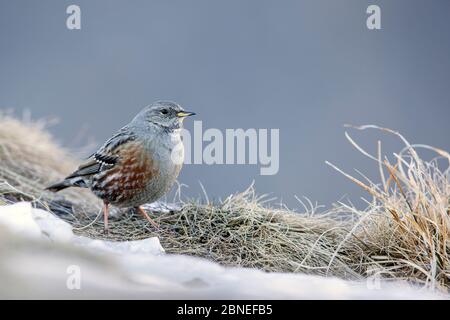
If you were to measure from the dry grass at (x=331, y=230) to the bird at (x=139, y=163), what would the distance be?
177 mm

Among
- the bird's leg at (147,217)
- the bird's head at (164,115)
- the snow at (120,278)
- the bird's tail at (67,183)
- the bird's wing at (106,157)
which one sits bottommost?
the snow at (120,278)

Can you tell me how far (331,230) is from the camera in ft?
12.6

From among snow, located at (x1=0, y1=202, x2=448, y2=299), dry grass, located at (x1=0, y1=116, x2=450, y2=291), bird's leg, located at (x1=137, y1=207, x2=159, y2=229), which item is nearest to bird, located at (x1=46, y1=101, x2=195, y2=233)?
bird's leg, located at (x1=137, y1=207, x2=159, y2=229)

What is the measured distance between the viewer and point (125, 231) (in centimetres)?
409

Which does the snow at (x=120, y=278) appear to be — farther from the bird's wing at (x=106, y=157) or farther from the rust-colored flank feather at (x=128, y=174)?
the bird's wing at (x=106, y=157)

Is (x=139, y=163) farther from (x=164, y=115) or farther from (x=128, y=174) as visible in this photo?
(x=164, y=115)

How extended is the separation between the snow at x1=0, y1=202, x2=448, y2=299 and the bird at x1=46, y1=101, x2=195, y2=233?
59.0 inches

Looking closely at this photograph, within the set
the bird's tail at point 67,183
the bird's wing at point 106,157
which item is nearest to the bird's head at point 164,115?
the bird's wing at point 106,157

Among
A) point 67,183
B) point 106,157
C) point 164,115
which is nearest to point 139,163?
point 106,157

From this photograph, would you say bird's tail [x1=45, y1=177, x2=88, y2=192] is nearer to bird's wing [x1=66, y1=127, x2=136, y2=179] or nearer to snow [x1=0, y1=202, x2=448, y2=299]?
bird's wing [x1=66, y1=127, x2=136, y2=179]

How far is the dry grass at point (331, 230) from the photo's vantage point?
11.0ft

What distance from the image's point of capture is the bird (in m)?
4.29

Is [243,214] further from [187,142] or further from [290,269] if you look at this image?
[187,142]
